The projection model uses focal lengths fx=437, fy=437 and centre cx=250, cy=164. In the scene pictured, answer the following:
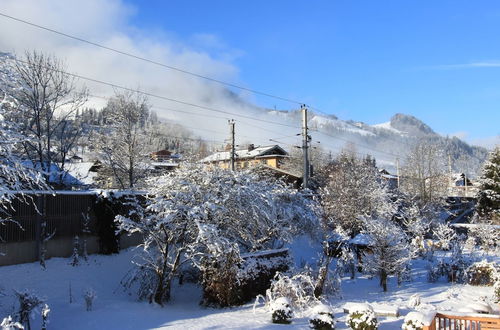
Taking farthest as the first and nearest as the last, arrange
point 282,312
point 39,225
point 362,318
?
1. point 39,225
2. point 282,312
3. point 362,318

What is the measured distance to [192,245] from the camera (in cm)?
1235

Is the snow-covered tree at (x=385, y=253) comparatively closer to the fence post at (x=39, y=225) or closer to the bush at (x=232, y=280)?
the bush at (x=232, y=280)

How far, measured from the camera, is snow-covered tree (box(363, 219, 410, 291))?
1503 cm

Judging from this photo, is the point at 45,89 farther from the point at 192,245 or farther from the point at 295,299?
the point at 295,299

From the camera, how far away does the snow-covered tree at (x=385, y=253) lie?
49.3 ft

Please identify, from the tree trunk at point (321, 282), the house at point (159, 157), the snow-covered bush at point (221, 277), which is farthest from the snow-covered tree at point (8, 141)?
the house at point (159, 157)

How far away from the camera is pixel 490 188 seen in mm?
35938

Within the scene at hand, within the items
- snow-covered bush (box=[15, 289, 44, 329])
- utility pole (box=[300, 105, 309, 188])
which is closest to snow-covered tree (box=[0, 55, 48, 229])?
snow-covered bush (box=[15, 289, 44, 329])

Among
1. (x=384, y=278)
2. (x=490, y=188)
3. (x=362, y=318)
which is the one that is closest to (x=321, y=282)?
(x=384, y=278)

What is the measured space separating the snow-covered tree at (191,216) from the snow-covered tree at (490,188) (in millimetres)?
28218

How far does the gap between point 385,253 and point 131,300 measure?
857cm

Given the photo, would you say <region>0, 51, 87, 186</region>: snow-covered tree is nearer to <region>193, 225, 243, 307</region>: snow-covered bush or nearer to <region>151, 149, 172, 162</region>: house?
<region>193, 225, 243, 307</region>: snow-covered bush

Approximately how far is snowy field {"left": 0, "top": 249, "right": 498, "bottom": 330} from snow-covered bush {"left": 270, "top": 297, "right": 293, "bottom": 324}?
204 mm

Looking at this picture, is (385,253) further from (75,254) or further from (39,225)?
Answer: (39,225)
